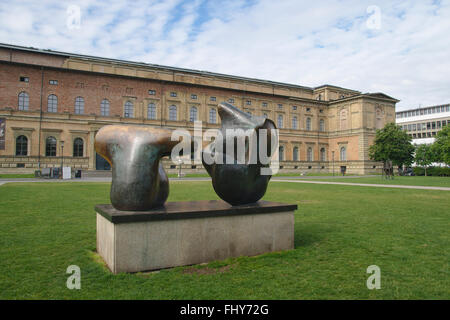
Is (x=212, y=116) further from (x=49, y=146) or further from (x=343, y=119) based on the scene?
(x=343, y=119)

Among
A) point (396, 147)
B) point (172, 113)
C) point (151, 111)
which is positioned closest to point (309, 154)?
point (396, 147)

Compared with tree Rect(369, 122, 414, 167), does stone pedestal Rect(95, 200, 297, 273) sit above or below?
below

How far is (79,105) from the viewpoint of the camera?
4362 centimetres

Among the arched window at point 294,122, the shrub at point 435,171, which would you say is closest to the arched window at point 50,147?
the arched window at point 294,122

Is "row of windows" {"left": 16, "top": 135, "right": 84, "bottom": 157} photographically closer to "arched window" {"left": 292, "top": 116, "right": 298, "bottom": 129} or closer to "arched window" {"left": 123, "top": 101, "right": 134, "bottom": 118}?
"arched window" {"left": 123, "top": 101, "right": 134, "bottom": 118}

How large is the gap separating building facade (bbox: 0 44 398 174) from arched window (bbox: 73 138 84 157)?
0.12 metres

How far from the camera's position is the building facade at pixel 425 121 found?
7762cm

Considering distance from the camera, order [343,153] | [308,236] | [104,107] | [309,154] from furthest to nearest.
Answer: [309,154] < [343,153] < [104,107] < [308,236]

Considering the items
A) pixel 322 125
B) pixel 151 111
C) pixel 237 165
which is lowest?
pixel 237 165

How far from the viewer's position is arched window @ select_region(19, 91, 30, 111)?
40.6m

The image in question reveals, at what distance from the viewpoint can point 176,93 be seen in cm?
4959

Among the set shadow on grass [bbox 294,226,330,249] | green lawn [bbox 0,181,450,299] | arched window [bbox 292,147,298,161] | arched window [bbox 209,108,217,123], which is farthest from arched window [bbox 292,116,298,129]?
shadow on grass [bbox 294,226,330,249]

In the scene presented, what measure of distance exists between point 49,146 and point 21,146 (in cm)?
302
